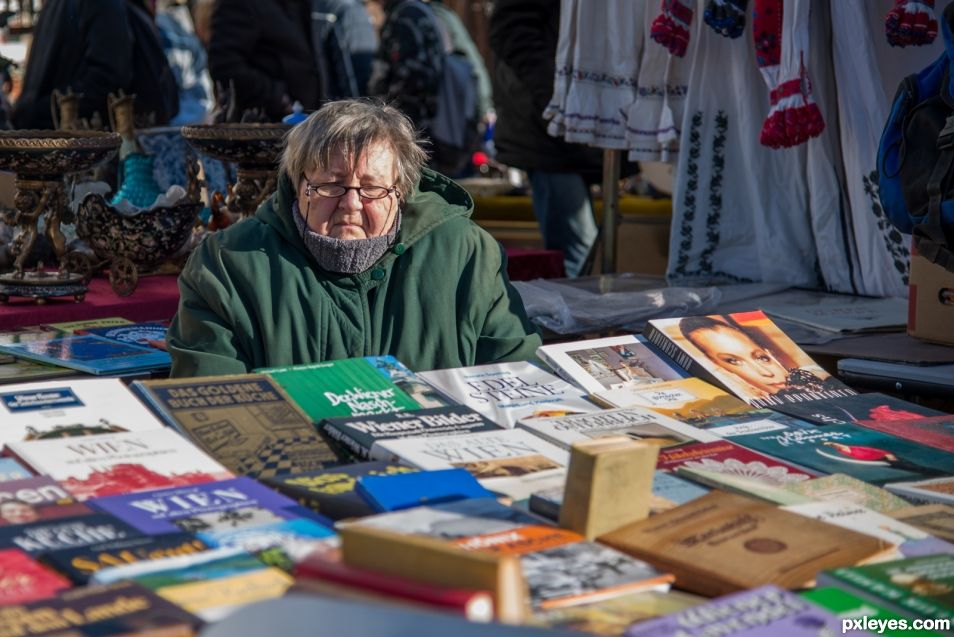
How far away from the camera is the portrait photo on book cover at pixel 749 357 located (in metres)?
2.57

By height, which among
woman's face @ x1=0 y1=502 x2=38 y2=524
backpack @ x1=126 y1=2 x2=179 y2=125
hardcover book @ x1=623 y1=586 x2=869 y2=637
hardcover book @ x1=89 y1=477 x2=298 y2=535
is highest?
backpack @ x1=126 y1=2 x2=179 y2=125

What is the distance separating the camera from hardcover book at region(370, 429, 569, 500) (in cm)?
A: 186

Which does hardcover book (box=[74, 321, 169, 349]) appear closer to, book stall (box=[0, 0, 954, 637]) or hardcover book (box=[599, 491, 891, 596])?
book stall (box=[0, 0, 954, 637])

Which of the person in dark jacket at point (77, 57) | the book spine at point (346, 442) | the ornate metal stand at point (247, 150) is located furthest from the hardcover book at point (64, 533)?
the person in dark jacket at point (77, 57)

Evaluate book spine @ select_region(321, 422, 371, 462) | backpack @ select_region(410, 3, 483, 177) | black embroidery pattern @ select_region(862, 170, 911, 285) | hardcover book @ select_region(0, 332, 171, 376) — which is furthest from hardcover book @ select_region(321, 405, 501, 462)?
backpack @ select_region(410, 3, 483, 177)

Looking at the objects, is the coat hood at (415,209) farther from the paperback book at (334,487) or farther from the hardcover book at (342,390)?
the paperback book at (334,487)

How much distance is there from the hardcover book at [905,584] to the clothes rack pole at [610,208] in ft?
10.6

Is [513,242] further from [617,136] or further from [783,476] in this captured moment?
[783,476]

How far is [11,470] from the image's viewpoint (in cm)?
179

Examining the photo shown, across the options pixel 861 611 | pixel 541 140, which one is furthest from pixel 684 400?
pixel 541 140

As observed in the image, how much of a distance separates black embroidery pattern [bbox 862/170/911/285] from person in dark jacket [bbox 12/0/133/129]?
283 centimetres

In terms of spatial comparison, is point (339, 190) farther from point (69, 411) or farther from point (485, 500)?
point (485, 500)

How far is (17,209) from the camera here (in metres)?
3.79

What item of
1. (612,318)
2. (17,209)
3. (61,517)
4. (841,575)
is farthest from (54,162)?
(841,575)
